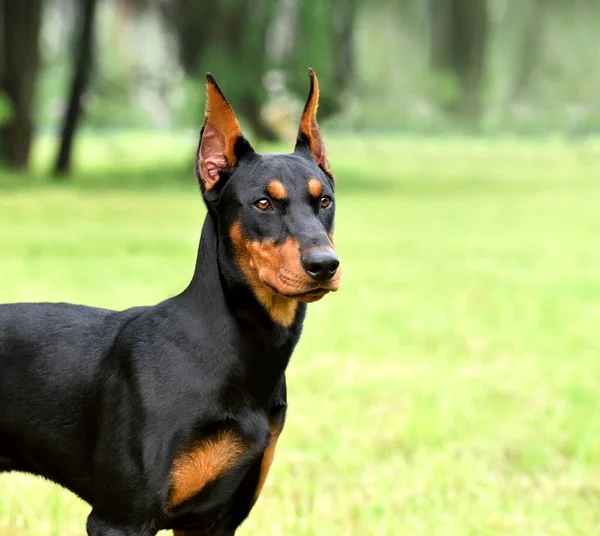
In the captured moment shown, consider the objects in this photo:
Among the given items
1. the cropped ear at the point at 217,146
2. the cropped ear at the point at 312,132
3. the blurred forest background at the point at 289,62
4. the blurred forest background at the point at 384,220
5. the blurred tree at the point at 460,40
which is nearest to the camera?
the cropped ear at the point at 217,146

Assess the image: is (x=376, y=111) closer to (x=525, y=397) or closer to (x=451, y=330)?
(x=451, y=330)

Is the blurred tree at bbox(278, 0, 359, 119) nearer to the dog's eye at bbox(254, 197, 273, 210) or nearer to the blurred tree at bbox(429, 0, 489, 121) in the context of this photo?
the blurred tree at bbox(429, 0, 489, 121)

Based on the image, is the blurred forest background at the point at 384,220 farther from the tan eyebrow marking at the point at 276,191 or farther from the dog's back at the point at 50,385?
the tan eyebrow marking at the point at 276,191

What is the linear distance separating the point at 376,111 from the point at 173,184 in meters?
9.41

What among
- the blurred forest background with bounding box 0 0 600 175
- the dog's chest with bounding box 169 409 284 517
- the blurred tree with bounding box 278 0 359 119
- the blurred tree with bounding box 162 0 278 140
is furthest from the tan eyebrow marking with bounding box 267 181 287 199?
the blurred tree with bounding box 278 0 359 119

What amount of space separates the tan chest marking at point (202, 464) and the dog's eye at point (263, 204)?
0.75 metres

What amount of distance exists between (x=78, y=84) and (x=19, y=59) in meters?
1.38

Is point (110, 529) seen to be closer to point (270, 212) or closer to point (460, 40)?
point (270, 212)

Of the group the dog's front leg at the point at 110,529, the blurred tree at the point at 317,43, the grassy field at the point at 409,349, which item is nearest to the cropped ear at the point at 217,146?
the dog's front leg at the point at 110,529

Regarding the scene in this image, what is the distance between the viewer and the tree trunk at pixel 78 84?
24.6 m

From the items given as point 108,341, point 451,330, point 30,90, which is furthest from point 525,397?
point 30,90

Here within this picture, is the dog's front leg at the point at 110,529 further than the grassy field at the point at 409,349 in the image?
No

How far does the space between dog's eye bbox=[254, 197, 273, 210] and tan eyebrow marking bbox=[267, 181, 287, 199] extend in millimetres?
27

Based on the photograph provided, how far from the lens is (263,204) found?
3719 millimetres
